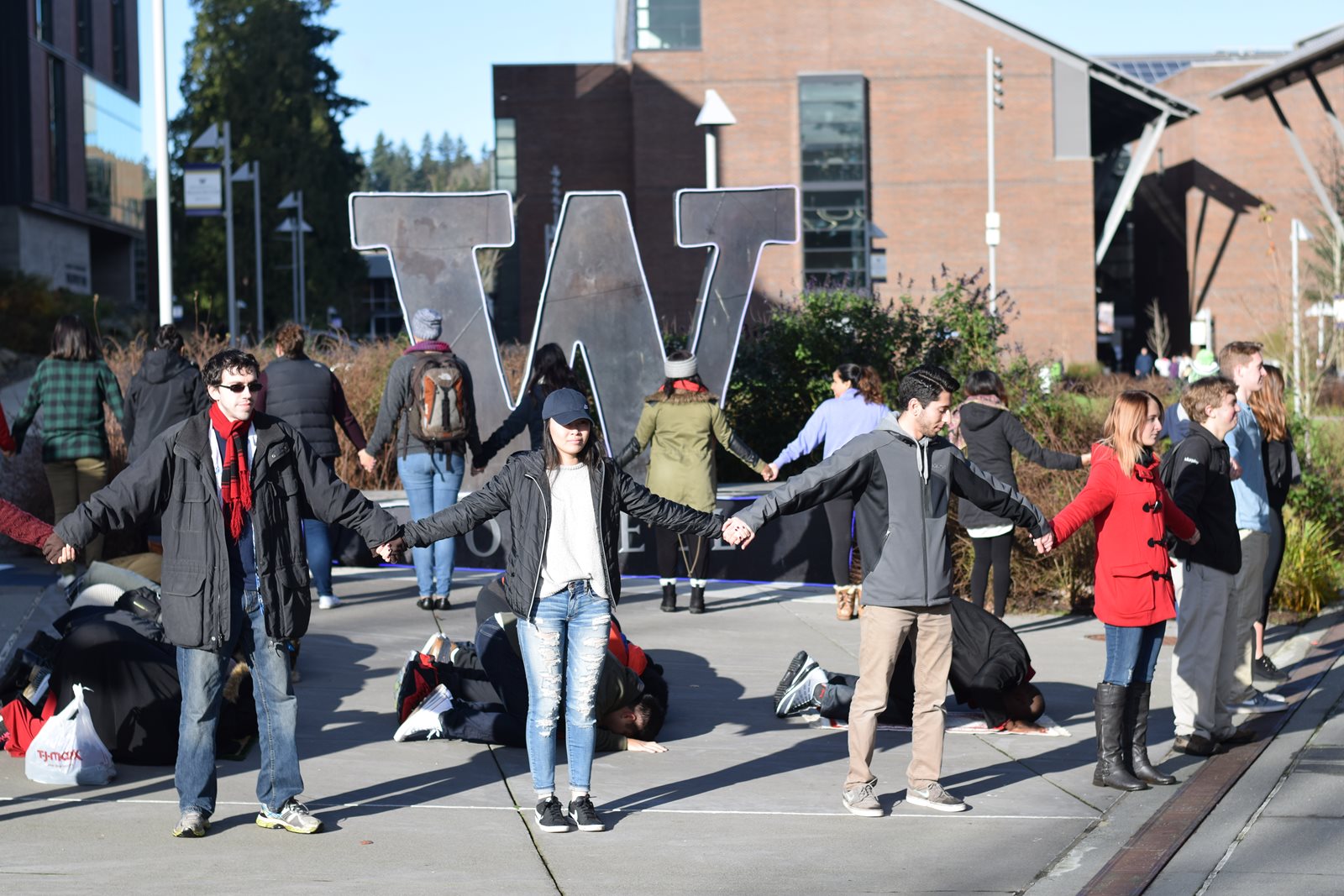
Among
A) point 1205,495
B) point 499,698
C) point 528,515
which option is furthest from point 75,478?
point 1205,495

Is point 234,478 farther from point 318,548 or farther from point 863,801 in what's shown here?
point 318,548

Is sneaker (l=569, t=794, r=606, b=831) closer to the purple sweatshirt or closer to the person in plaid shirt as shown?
the purple sweatshirt

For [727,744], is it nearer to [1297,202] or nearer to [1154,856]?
[1154,856]

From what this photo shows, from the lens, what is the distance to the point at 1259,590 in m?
7.52

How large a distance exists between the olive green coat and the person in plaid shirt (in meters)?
3.64

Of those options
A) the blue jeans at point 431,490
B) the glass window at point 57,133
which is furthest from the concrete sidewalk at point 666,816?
the glass window at point 57,133

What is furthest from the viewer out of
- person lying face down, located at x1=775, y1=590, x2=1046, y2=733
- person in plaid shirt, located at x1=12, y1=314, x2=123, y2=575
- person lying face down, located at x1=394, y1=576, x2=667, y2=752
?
person in plaid shirt, located at x1=12, y1=314, x2=123, y2=575

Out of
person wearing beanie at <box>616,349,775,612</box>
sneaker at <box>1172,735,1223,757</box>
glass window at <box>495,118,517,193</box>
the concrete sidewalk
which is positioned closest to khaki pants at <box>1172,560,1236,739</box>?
sneaker at <box>1172,735,1223,757</box>

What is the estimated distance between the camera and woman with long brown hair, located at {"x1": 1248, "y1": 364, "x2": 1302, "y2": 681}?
790 cm

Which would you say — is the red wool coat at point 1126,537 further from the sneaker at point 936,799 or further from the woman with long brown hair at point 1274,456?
the woman with long brown hair at point 1274,456

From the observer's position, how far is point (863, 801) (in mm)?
5844

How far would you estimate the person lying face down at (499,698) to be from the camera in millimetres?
6758

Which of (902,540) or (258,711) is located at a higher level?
(902,540)

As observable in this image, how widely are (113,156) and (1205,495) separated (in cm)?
4889
